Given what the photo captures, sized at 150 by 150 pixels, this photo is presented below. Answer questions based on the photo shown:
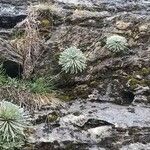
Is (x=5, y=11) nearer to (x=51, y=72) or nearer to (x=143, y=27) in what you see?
(x=51, y=72)

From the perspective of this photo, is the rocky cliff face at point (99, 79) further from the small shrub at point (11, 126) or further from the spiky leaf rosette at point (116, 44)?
the small shrub at point (11, 126)

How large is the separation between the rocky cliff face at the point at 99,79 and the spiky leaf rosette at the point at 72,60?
0.15 m

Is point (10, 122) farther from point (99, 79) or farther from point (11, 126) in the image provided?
point (99, 79)

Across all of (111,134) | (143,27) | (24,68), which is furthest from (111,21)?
(111,134)

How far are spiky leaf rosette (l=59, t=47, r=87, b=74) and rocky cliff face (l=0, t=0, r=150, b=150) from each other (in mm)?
155

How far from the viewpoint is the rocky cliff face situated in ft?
25.6

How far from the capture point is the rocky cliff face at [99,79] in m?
7.81

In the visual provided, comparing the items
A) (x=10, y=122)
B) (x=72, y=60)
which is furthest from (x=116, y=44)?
(x=10, y=122)

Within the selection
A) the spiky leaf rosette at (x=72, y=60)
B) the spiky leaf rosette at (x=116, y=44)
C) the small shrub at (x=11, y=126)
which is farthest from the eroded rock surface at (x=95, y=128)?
the spiky leaf rosette at (x=116, y=44)

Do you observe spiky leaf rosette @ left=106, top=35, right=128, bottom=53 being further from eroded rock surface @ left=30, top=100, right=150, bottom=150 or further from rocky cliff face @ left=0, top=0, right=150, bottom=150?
eroded rock surface @ left=30, top=100, right=150, bottom=150

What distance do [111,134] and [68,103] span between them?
1.23 metres

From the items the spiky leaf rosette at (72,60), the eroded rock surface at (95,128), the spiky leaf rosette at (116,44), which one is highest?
the spiky leaf rosette at (116,44)

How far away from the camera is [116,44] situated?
9.79m

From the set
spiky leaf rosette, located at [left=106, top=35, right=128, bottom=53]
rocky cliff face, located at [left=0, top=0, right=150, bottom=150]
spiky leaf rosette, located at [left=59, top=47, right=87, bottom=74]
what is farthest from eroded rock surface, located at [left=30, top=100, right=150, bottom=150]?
spiky leaf rosette, located at [left=106, top=35, right=128, bottom=53]
